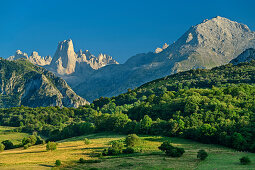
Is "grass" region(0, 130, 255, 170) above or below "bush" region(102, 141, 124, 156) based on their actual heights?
below

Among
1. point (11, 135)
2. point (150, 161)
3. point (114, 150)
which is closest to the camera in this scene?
point (150, 161)

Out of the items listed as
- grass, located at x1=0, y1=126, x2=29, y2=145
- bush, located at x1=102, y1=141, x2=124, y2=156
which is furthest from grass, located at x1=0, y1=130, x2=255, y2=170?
grass, located at x1=0, y1=126, x2=29, y2=145

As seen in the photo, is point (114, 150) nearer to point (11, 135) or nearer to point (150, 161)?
point (150, 161)

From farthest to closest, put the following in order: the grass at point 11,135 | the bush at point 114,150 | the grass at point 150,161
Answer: the grass at point 11,135 < the bush at point 114,150 < the grass at point 150,161

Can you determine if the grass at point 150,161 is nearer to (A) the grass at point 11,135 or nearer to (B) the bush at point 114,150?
(B) the bush at point 114,150

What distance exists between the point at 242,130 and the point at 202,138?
11.5 m

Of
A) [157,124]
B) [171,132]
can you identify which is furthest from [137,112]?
[171,132]

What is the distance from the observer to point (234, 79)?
187375 mm

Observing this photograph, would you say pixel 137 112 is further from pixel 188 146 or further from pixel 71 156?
pixel 71 156

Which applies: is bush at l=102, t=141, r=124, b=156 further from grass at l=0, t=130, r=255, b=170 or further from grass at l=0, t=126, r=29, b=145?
grass at l=0, t=126, r=29, b=145

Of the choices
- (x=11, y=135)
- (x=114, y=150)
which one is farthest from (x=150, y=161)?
(x=11, y=135)

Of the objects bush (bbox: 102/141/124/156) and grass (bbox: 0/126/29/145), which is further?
grass (bbox: 0/126/29/145)

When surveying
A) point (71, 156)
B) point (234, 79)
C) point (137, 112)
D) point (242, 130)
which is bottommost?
point (71, 156)

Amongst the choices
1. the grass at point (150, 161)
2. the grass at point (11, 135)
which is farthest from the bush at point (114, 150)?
the grass at point (11, 135)
